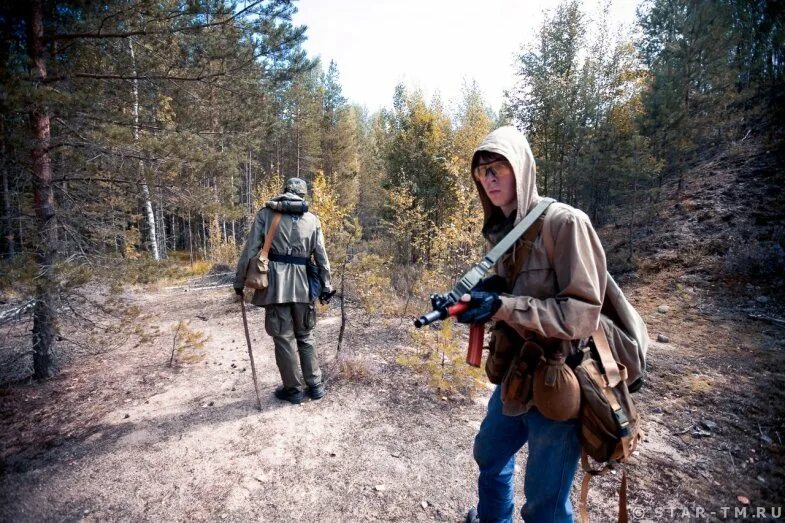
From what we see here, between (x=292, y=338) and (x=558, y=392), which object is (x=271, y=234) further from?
(x=558, y=392)

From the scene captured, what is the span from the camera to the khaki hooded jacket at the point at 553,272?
133 centimetres

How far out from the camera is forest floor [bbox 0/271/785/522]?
2604mm

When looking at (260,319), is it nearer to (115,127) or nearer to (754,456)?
(115,127)

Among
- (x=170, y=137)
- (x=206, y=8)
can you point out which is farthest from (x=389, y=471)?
(x=206, y=8)

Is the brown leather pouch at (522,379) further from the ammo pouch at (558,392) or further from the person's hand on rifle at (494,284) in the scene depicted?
the person's hand on rifle at (494,284)

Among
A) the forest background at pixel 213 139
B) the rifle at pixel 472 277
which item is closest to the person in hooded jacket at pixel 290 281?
the forest background at pixel 213 139

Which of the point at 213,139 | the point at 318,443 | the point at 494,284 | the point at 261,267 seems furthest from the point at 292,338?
the point at 213,139

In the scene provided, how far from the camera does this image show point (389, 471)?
Result: 2.94 meters

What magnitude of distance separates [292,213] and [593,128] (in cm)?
1746

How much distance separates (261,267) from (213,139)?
9.32ft

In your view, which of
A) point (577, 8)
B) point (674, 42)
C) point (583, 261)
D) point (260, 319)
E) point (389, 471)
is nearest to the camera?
point (583, 261)

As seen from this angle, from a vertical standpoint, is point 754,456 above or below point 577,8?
below

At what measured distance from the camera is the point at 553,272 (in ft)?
5.01

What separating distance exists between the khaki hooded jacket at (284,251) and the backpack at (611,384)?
2955 millimetres
